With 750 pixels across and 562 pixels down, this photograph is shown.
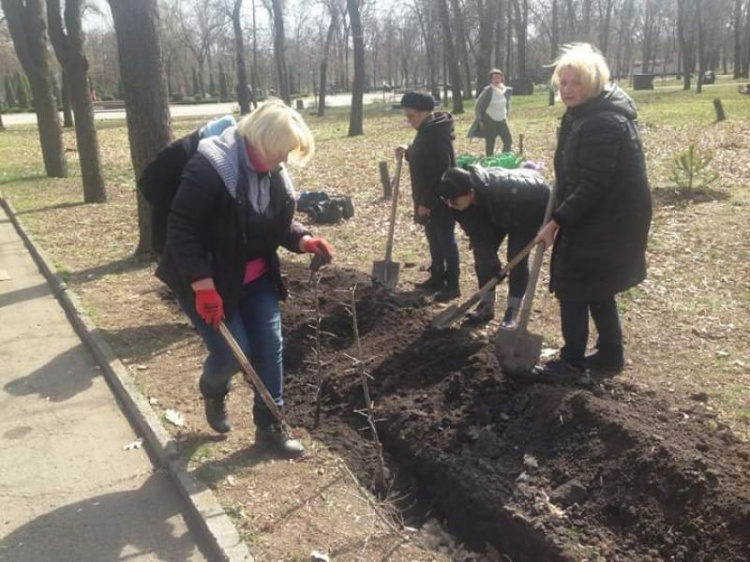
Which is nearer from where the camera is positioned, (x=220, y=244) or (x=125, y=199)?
(x=220, y=244)

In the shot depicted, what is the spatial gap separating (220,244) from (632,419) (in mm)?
2089

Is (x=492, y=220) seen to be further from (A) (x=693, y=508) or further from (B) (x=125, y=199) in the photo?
(B) (x=125, y=199)

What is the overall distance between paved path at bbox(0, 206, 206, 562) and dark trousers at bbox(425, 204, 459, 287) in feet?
9.22

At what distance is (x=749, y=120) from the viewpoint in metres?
17.4

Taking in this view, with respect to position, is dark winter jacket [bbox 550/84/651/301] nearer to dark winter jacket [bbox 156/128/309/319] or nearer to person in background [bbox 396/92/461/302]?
dark winter jacket [bbox 156/128/309/319]

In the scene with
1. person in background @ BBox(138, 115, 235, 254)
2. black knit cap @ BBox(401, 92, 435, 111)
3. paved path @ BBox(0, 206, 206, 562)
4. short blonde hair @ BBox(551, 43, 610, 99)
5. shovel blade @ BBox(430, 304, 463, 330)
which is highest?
short blonde hair @ BBox(551, 43, 610, 99)

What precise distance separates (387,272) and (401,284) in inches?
14.4

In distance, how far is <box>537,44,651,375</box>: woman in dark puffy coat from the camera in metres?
3.83

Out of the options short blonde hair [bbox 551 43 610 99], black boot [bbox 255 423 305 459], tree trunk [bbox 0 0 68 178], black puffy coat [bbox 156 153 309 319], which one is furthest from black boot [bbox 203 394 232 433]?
tree trunk [bbox 0 0 68 178]

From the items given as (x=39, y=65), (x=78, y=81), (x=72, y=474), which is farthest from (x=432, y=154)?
(x=39, y=65)

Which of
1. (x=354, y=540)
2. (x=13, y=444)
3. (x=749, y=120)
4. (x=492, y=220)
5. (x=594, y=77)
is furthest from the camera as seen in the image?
(x=749, y=120)

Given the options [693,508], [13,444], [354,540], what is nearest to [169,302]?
[13,444]

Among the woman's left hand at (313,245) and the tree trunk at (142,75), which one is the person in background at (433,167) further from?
the tree trunk at (142,75)

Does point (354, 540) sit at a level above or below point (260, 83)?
below
